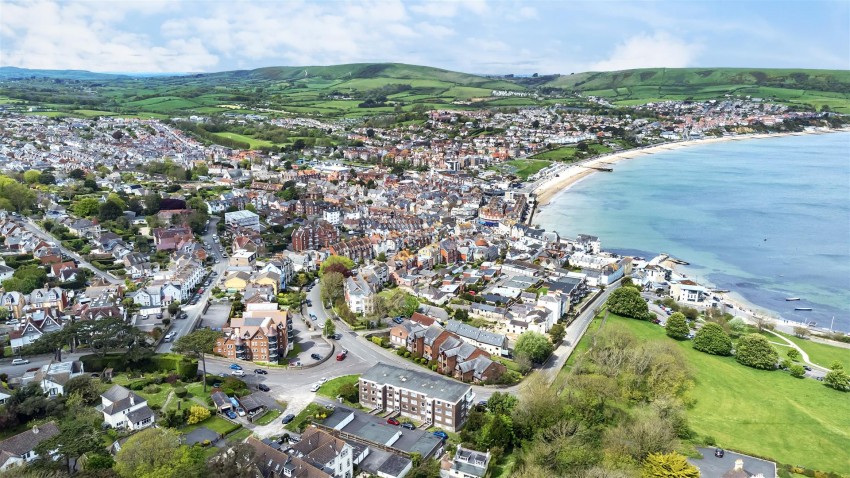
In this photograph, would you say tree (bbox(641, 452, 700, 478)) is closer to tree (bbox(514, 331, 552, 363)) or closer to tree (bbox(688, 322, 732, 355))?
tree (bbox(514, 331, 552, 363))

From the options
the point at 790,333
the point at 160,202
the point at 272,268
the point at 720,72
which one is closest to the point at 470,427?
the point at 272,268

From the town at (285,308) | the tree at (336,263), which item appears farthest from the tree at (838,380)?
the tree at (336,263)

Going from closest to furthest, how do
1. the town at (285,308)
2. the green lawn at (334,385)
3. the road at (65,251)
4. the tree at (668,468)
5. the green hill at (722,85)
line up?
1. the tree at (668,468)
2. the town at (285,308)
3. the green lawn at (334,385)
4. the road at (65,251)
5. the green hill at (722,85)

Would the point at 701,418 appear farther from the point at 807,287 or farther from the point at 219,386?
the point at 807,287

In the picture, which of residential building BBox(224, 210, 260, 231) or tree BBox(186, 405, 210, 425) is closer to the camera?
tree BBox(186, 405, 210, 425)

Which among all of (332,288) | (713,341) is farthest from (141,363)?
(713,341)

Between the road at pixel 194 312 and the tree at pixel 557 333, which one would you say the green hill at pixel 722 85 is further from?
the road at pixel 194 312

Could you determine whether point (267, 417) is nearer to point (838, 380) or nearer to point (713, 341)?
point (713, 341)

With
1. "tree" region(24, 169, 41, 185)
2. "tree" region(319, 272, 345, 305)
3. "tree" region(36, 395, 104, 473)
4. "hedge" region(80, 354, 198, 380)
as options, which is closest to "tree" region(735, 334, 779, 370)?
"tree" region(319, 272, 345, 305)
